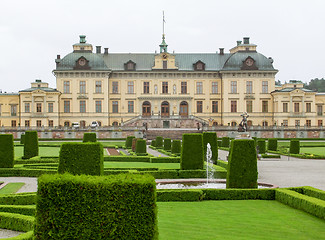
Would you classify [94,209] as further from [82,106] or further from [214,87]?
[214,87]

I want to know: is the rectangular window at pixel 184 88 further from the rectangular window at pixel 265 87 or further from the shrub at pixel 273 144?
the shrub at pixel 273 144

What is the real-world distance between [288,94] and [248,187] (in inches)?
1711

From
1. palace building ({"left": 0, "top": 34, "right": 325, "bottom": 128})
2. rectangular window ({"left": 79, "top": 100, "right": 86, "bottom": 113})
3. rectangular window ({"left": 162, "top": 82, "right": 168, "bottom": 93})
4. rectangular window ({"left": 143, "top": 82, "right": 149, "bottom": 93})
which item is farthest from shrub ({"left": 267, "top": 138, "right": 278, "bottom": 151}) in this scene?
rectangular window ({"left": 79, "top": 100, "right": 86, "bottom": 113})

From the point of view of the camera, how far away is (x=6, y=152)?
1780 centimetres

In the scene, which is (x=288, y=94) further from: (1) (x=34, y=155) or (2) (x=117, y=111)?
(1) (x=34, y=155)

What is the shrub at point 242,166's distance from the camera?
11859 mm

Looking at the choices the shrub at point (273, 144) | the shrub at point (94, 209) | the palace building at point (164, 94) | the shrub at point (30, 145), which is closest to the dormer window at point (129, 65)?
the palace building at point (164, 94)

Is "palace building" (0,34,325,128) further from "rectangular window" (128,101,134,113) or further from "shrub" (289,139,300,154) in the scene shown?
"shrub" (289,139,300,154)

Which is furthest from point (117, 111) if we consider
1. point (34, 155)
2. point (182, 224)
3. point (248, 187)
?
point (182, 224)

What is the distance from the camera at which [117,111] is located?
5484 cm

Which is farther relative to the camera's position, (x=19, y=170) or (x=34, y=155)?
(x=34, y=155)

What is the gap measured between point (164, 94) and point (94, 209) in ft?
164

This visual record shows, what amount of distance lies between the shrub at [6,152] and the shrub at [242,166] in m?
9.59

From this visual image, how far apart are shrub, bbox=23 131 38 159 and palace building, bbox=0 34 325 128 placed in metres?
29.3
